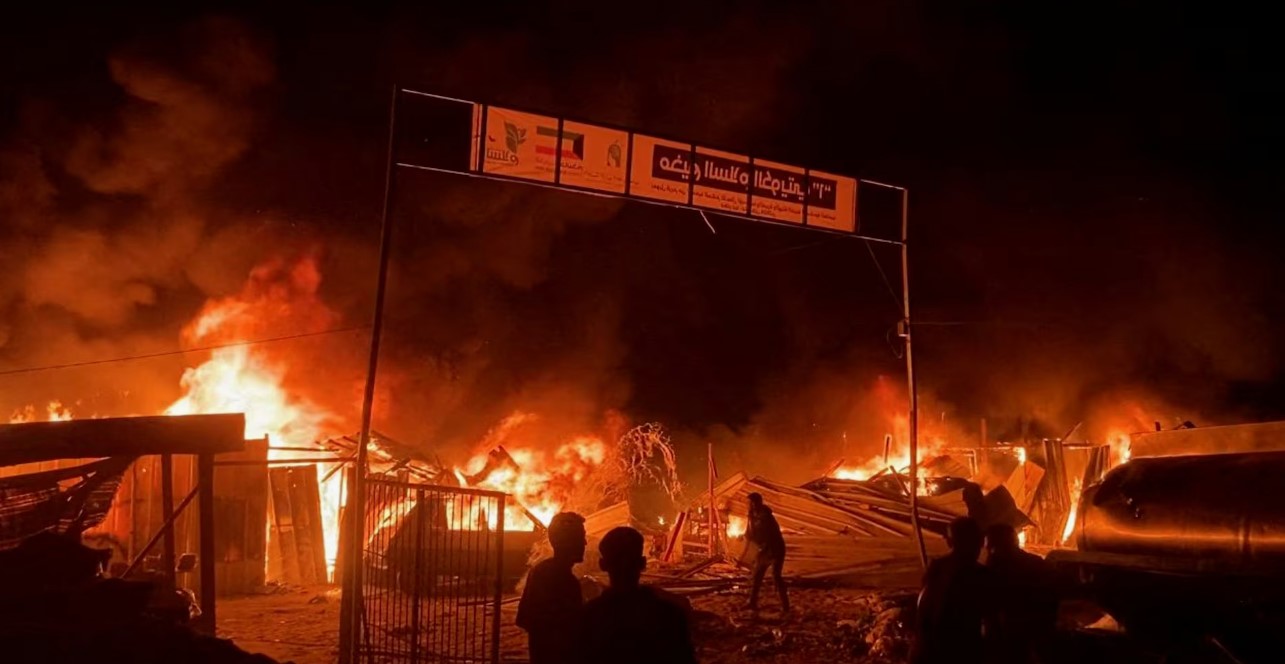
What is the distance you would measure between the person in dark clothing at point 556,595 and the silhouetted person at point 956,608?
72.0 inches

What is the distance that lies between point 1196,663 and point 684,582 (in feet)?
29.8

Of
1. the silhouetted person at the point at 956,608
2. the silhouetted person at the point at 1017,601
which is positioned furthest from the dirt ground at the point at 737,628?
the silhouetted person at the point at 956,608

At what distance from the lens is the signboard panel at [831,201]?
12773 millimetres

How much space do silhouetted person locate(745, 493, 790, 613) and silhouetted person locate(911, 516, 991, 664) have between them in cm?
741

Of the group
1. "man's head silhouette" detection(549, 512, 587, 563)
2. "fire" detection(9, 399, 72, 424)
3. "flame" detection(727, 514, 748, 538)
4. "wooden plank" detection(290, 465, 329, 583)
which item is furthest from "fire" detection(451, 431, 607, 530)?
"fire" detection(9, 399, 72, 424)

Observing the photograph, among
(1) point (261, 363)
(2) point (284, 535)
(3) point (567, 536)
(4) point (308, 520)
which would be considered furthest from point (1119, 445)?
(3) point (567, 536)

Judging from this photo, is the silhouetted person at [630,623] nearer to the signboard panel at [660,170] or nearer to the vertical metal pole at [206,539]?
the vertical metal pole at [206,539]

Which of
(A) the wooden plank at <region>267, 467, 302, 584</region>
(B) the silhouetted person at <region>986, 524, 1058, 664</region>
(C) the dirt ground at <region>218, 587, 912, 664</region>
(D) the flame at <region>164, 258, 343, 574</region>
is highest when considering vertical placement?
(D) the flame at <region>164, 258, 343, 574</region>

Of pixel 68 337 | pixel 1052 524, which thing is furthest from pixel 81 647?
pixel 68 337

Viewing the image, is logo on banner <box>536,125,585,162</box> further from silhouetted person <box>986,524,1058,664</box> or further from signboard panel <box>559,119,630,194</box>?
silhouetted person <box>986,524,1058,664</box>

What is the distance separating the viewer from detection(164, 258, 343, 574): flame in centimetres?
2108

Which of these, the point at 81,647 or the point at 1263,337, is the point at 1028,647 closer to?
the point at 81,647

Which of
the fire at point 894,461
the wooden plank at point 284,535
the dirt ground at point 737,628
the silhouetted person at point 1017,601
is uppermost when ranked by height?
the fire at point 894,461

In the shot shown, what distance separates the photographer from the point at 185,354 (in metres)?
25.6
